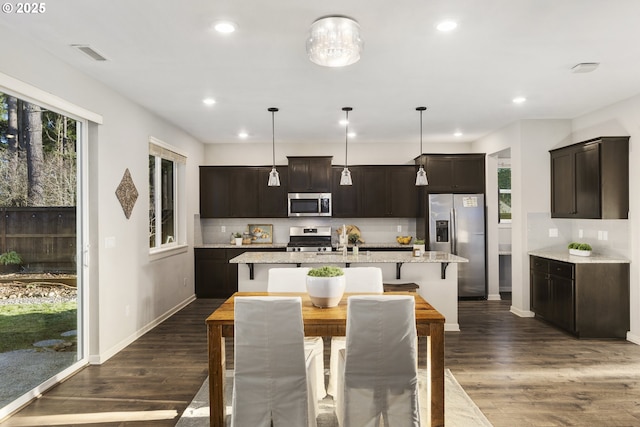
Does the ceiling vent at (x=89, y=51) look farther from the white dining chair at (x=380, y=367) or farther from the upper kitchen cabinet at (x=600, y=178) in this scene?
the upper kitchen cabinet at (x=600, y=178)

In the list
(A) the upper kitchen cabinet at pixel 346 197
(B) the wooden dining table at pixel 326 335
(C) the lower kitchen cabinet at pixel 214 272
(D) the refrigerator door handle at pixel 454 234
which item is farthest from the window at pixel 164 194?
(D) the refrigerator door handle at pixel 454 234

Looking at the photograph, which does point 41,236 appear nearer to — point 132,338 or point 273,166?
point 132,338

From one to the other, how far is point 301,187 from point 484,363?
4.12 meters

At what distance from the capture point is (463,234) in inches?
259

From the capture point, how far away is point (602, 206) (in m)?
4.59

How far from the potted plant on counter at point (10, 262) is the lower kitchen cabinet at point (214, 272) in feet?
12.6

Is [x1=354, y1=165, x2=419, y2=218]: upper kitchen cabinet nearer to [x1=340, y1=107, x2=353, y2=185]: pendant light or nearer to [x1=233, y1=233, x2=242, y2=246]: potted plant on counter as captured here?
[x1=340, y1=107, x2=353, y2=185]: pendant light

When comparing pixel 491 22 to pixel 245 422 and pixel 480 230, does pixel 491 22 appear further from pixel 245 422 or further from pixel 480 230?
pixel 480 230

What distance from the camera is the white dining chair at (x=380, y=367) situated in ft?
7.74

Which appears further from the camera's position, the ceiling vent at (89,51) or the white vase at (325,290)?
the ceiling vent at (89,51)

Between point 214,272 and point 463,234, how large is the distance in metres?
3.98

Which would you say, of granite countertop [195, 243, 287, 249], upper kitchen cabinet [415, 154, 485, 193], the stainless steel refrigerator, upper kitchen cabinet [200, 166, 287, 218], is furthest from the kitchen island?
upper kitchen cabinet [200, 166, 287, 218]

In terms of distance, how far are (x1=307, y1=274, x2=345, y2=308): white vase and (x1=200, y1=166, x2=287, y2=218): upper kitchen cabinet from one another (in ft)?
14.6

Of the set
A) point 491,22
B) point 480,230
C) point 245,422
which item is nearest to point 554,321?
point 480,230
